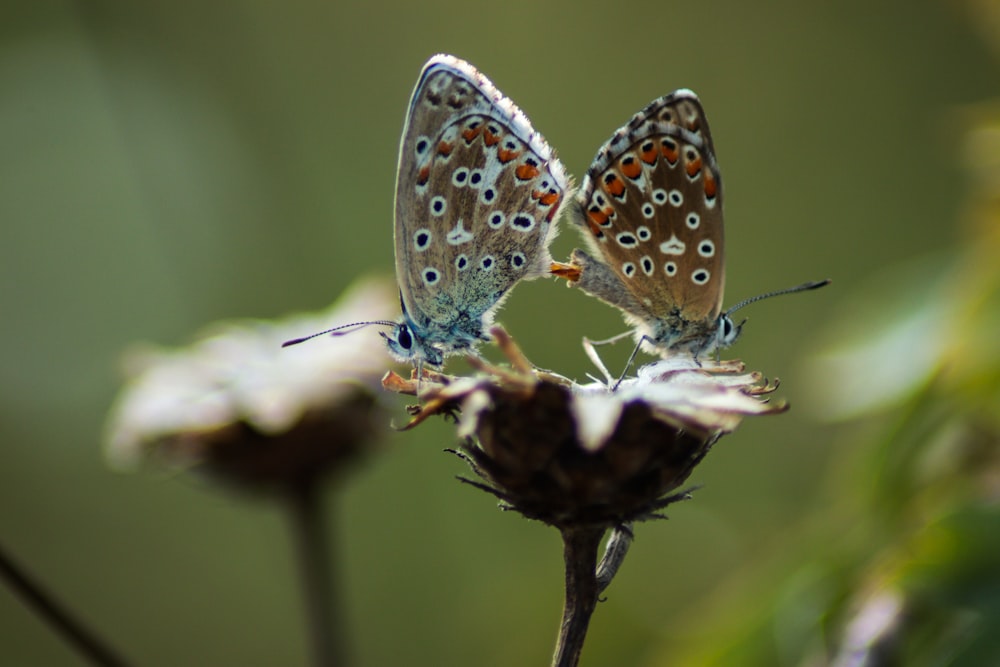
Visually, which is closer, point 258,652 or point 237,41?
point 258,652

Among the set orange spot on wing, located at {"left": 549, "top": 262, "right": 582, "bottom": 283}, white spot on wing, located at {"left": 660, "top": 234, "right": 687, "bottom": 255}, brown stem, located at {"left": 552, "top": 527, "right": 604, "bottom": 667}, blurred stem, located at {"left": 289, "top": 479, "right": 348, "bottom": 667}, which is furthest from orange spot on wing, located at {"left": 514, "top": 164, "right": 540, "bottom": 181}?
blurred stem, located at {"left": 289, "top": 479, "right": 348, "bottom": 667}

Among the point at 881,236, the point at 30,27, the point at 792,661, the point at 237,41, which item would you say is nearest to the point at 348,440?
the point at 792,661

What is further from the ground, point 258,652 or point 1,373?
point 1,373

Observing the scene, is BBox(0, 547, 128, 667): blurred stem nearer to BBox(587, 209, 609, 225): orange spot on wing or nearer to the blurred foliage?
the blurred foliage

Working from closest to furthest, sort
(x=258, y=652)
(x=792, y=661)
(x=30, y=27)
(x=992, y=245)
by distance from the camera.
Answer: (x=792, y=661) → (x=992, y=245) → (x=258, y=652) → (x=30, y=27)

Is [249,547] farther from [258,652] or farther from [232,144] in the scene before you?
[232,144]

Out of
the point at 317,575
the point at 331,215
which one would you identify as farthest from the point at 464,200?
the point at 331,215

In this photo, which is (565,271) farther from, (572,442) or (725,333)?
(572,442)
